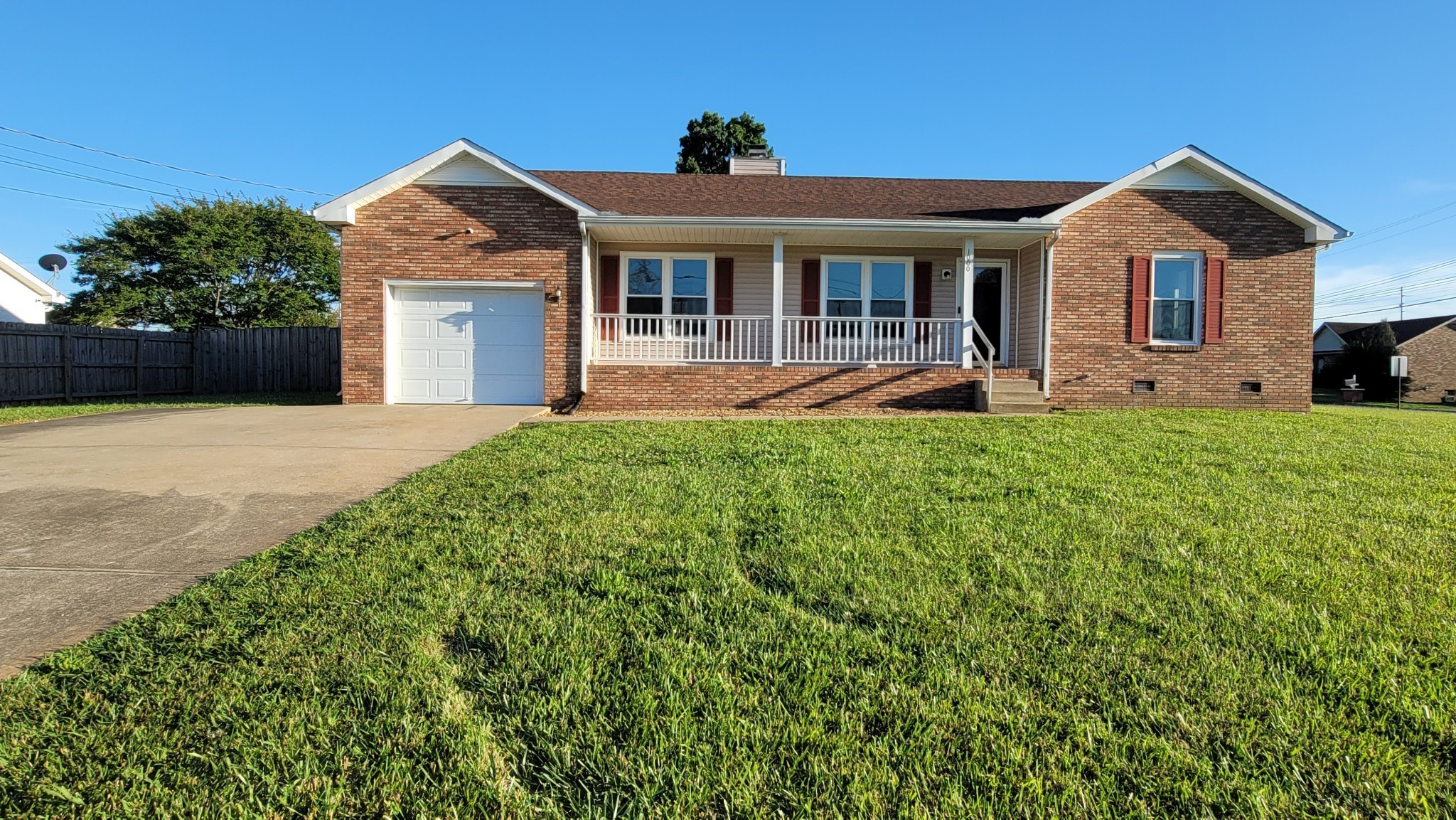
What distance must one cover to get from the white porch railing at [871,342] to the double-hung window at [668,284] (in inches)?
71.6

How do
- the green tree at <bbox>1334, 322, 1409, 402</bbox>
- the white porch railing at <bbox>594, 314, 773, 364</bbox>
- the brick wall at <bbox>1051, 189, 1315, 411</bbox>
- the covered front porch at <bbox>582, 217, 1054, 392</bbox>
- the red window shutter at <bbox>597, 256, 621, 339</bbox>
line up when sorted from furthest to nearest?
the green tree at <bbox>1334, 322, 1409, 402</bbox> < the red window shutter at <bbox>597, 256, 621, 339</bbox> < the white porch railing at <bbox>594, 314, 773, 364</bbox> < the brick wall at <bbox>1051, 189, 1315, 411</bbox> < the covered front porch at <bbox>582, 217, 1054, 392</bbox>

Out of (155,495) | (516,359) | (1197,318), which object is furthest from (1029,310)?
(155,495)

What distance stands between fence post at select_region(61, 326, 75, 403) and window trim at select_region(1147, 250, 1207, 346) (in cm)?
2107

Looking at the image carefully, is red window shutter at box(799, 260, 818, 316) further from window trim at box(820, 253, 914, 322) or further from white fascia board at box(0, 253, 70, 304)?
white fascia board at box(0, 253, 70, 304)

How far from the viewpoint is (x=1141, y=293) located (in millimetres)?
12383

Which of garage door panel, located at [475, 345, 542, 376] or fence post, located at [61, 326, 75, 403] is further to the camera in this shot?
fence post, located at [61, 326, 75, 403]

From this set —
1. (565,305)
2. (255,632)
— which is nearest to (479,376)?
(565,305)

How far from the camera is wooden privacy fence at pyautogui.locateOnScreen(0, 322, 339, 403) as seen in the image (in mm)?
13586

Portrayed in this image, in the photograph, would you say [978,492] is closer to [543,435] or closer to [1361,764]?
[1361,764]

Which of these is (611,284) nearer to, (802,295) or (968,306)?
(802,295)

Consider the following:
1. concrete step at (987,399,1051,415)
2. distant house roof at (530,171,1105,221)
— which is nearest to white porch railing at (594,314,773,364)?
distant house roof at (530,171,1105,221)

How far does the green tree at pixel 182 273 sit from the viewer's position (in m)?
25.4

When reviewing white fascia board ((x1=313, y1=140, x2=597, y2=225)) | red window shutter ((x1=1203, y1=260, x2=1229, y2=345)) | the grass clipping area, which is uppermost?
white fascia board ((x1=313, y1=140, x2=597, y2=225))

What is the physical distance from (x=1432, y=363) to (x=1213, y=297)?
3522 centimetres
